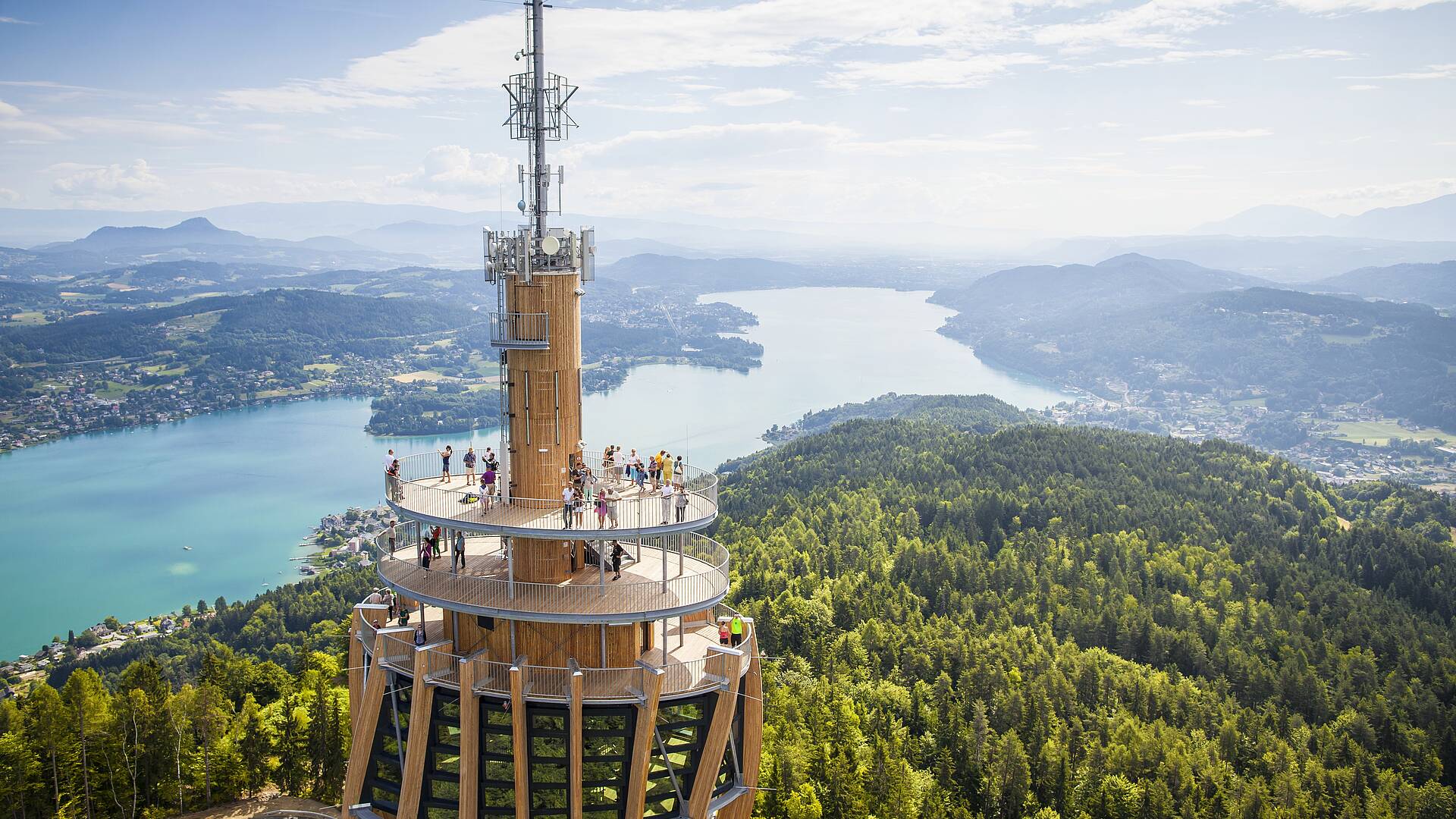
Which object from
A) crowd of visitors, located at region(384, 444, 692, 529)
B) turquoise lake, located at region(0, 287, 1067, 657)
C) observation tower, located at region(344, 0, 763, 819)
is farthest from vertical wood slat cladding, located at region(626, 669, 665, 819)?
turquoise lake, located at region(0, 287, 1067, 657)

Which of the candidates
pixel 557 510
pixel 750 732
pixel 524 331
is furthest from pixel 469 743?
pixel 524 331

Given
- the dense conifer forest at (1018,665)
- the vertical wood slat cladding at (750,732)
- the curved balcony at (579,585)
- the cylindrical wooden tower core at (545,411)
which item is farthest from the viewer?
the dense conifer forest at (1018,665)

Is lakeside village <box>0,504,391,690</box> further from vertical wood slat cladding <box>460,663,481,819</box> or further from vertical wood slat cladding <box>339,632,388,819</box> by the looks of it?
vertical wood slat cladding <box>460,663,481,819</box>

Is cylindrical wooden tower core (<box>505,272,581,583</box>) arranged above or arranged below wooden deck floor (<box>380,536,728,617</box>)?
above

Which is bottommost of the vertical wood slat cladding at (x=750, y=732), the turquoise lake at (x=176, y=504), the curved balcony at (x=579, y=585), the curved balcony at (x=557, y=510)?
the turquoise lake at (x=176, y=504)

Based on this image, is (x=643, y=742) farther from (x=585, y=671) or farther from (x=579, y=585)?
(x=579, y=585)

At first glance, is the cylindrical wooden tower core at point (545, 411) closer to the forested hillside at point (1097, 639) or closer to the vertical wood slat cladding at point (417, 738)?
the vertical wood slat cladding at point (417, 738)

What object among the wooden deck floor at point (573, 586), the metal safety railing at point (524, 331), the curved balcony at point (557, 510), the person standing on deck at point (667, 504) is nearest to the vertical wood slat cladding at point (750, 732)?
the wooden deck floor at point (573, 586)
